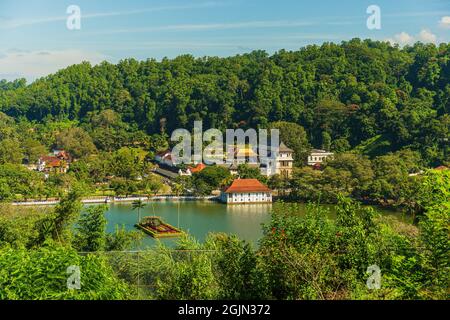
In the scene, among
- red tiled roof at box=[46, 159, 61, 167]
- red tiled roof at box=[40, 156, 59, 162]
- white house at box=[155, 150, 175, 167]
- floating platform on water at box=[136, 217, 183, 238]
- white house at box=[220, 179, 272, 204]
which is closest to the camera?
floating platform on water at box=[136, 217, 183, 238]

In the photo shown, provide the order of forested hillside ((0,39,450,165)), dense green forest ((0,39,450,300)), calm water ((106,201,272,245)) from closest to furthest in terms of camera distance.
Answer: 1. dense green forest ((0,39,450,300))
2. calm water ((106,201,272,245))
3. forested hillside ((0,39,450,165))

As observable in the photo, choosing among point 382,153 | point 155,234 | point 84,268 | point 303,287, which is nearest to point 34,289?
point 84,268

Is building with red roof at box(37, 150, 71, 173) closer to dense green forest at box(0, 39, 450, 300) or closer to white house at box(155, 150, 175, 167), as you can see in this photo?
dense green forest at box(0, 39, 450, 300)

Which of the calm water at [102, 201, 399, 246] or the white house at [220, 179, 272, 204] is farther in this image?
the white house at [220, 179, 272, 204]

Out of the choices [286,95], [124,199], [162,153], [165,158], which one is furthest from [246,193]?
[286,95]

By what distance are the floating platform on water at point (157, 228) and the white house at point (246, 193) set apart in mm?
3992

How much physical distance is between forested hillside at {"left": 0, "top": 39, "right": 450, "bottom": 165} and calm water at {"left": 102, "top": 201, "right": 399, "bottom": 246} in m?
7.71

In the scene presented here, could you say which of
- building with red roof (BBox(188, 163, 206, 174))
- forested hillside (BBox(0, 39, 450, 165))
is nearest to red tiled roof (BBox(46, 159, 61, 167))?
forested hillside (BBox(0, 39, 450, 165))

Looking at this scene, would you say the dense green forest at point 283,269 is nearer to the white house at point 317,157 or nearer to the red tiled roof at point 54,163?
the white house at point 317,157

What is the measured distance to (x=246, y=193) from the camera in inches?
746

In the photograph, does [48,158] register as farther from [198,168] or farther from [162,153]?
[198,168]

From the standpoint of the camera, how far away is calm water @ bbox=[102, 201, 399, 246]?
14.1 meters

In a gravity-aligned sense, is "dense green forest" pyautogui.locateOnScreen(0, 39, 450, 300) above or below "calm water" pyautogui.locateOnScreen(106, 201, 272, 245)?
above
